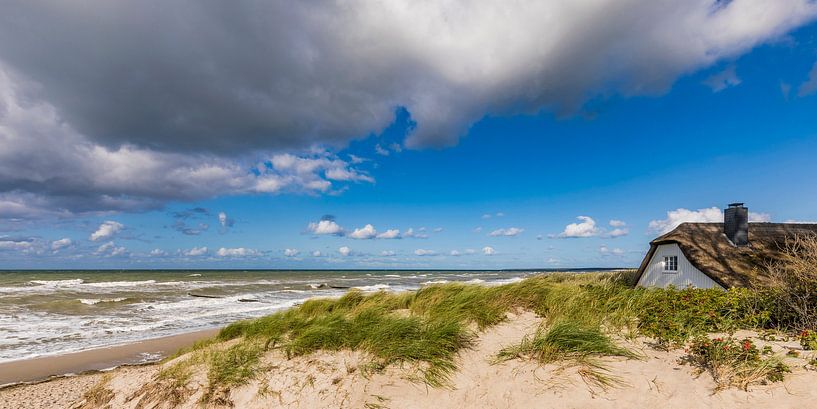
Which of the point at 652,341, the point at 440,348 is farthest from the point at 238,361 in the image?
the point at 652,341

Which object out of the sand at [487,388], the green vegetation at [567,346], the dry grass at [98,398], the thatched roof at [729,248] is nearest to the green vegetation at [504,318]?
the green vegetation at [567,346]

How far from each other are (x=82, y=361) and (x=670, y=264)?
24.2 m

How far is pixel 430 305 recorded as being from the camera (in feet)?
27.2

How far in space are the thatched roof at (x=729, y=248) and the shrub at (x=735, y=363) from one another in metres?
12.2

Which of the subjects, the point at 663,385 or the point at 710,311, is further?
the point at 710,311

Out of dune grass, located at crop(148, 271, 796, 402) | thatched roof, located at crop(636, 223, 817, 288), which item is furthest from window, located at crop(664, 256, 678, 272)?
dune grass, located at crop(148, 271, 796, 402)

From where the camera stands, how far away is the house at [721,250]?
15500 millimetres

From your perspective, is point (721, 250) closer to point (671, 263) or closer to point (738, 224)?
point (738, 224)

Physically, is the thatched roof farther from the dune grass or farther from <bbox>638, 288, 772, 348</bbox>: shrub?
the dune grass

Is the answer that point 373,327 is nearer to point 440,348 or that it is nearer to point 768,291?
point 440,348

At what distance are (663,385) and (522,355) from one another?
187 cm

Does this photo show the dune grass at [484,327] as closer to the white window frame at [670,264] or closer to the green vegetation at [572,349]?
the green vegetation at [572,349]

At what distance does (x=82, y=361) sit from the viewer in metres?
10.9

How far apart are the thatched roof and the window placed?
83 centimetres
